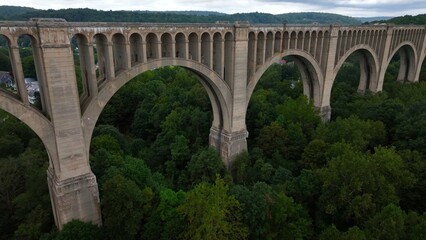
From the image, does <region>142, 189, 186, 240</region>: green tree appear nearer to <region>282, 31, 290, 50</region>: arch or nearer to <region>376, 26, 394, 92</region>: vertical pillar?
<region>282, 31, 290, 50</region>: arch

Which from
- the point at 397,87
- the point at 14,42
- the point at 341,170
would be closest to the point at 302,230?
the point at 341,170

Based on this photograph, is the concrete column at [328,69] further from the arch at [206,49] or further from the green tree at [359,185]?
the arch at [206,49]

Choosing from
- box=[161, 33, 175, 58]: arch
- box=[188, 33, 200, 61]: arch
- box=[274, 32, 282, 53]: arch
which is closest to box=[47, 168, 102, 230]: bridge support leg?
box=[161, 33, 175, 58]: arch

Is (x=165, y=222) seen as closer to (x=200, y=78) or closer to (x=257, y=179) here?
(x=257, y=179)

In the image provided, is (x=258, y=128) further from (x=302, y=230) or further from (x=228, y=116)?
Result: (x=302, y=230)

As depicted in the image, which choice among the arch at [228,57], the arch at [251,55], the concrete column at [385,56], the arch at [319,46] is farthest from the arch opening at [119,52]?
the concrete column at [385,56]
